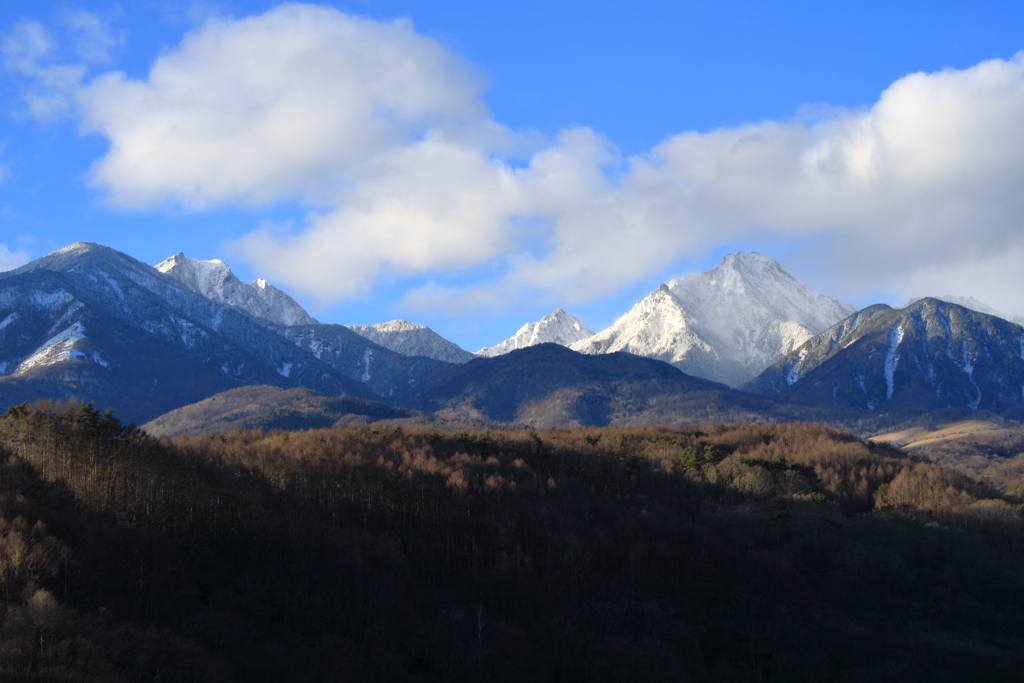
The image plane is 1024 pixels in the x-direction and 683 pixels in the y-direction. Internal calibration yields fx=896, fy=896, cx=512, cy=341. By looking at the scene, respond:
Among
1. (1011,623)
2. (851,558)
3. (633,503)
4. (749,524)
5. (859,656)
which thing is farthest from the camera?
(633,503)

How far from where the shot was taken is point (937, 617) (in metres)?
140

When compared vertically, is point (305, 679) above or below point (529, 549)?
below

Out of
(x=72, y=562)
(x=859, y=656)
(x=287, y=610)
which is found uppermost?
(x=72, y=562)

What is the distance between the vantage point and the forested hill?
10112 centimetres

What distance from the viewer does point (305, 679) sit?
102062 millimetres

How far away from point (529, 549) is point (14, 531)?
7560 cm

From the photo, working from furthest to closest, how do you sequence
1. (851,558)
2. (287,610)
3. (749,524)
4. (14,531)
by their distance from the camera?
(749,524) → (851,558) → (287,610) → (14,531)

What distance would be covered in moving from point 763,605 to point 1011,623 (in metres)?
37.7

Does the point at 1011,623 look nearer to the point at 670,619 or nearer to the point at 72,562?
the point at 670,619

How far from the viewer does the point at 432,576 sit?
133625 mm

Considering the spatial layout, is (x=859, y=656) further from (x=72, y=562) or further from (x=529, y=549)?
(x=72, y=562)

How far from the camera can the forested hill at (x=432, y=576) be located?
10112 centimetres

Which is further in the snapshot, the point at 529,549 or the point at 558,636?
the point at 529,549

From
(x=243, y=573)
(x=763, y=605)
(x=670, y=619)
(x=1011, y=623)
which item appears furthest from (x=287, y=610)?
(x=1011, y=623)
